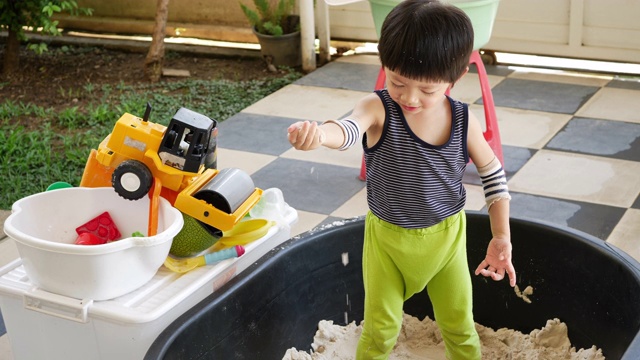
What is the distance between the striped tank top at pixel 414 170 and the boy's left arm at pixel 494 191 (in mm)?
18

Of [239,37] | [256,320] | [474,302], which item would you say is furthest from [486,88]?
[239,37]

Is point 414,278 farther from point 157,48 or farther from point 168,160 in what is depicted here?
point 157,48

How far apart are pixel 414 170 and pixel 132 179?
443 millimetres

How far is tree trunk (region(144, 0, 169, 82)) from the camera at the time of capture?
311cm

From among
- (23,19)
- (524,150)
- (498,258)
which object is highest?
(498,258)

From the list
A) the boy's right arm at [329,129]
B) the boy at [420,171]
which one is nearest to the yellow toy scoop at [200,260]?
the boy at [420,171]

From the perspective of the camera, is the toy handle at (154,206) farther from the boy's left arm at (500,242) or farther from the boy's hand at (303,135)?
the boy's left arm at (500,242)

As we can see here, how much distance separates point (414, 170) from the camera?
1273 millimetres

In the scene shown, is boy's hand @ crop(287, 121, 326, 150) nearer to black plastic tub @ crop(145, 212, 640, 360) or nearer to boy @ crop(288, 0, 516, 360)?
boy @ crop(288, 0, 516, 360)

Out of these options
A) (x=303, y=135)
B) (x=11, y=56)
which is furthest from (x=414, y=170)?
(x=11, y=56)

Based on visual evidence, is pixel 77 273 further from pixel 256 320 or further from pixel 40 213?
pixel 256 320

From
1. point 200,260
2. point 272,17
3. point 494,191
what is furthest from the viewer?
point 272,17

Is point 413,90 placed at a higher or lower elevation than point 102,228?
higher

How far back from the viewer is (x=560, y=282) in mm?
1534
